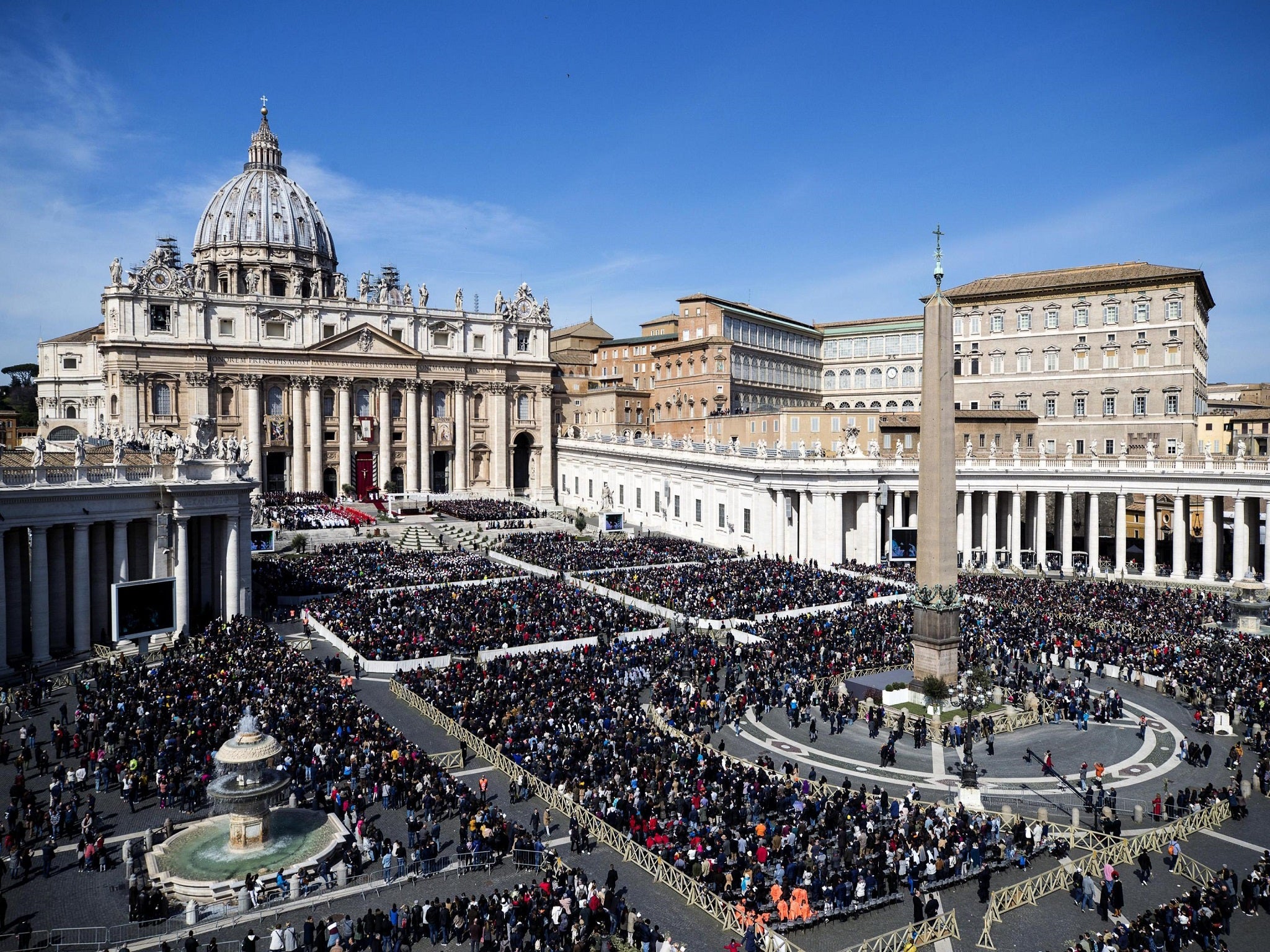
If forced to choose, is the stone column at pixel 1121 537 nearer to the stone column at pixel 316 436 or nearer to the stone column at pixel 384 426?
the stone column at pixel 384 426

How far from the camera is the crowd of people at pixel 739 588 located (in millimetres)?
39406

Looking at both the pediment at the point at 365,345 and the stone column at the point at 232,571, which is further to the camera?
the pediment at the point at 365,345

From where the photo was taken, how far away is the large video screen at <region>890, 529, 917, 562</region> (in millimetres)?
52812

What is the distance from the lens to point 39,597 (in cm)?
3200

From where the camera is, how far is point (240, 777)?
18.5 metres

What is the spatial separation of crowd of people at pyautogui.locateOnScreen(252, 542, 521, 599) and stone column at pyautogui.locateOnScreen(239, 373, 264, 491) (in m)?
27.4

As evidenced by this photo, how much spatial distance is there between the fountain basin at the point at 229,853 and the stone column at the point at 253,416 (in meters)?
62.3

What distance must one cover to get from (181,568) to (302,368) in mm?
46952

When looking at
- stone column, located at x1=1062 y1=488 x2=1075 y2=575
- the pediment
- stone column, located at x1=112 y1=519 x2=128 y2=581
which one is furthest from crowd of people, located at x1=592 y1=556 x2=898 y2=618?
the pediment

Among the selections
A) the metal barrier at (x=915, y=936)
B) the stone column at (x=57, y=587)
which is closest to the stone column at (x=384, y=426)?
the stone column at (x=57, y=587)

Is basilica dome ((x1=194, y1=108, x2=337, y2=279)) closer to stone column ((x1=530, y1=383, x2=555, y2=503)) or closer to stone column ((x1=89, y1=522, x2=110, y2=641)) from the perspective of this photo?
stone column ((x1=530, y1=383, x2=555, y2=503))

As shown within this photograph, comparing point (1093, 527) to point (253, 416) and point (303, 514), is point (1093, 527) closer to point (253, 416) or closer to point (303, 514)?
point (303, 514)

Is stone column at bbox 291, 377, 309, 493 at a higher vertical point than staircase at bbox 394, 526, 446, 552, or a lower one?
higher

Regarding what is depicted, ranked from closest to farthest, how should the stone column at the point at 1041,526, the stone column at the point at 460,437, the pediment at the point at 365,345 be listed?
the stone column at the point at 1041,526 < the pediment at the point at 365,345 < the stone column at the point at 460,437
